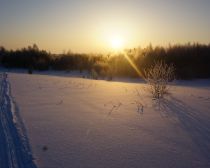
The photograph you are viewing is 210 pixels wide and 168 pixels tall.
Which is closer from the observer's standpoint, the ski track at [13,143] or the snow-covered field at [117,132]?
the ski track at [13,143]

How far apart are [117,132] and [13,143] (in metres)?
2.19

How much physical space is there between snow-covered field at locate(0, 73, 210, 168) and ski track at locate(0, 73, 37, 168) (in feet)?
0.37

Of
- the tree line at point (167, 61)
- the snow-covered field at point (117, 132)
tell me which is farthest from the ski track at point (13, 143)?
the tree line at point (167, 61)

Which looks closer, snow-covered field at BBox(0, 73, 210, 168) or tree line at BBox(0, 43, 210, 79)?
snow-covered field at BBox(0, 73, 210, 168)

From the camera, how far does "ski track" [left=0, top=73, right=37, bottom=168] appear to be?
18.4 ft

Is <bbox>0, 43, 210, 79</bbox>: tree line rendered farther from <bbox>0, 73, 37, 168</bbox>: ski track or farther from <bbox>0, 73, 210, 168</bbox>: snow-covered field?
<bbox>0, 73, 37, 168</bbox>: ski track

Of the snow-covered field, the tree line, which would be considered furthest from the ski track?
the tree line

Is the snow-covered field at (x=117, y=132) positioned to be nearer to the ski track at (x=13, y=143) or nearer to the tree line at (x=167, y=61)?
the ski track at (x=13, y=143)

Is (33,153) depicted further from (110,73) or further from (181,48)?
(181,48)

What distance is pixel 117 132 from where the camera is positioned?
7.64 meters

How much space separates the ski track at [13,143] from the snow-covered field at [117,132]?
0.11 m

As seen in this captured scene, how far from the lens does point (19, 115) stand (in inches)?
369

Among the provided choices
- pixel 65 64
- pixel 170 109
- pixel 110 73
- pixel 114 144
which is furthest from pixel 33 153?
pixel 65 64

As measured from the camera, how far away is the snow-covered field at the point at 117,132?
5.89 metres
